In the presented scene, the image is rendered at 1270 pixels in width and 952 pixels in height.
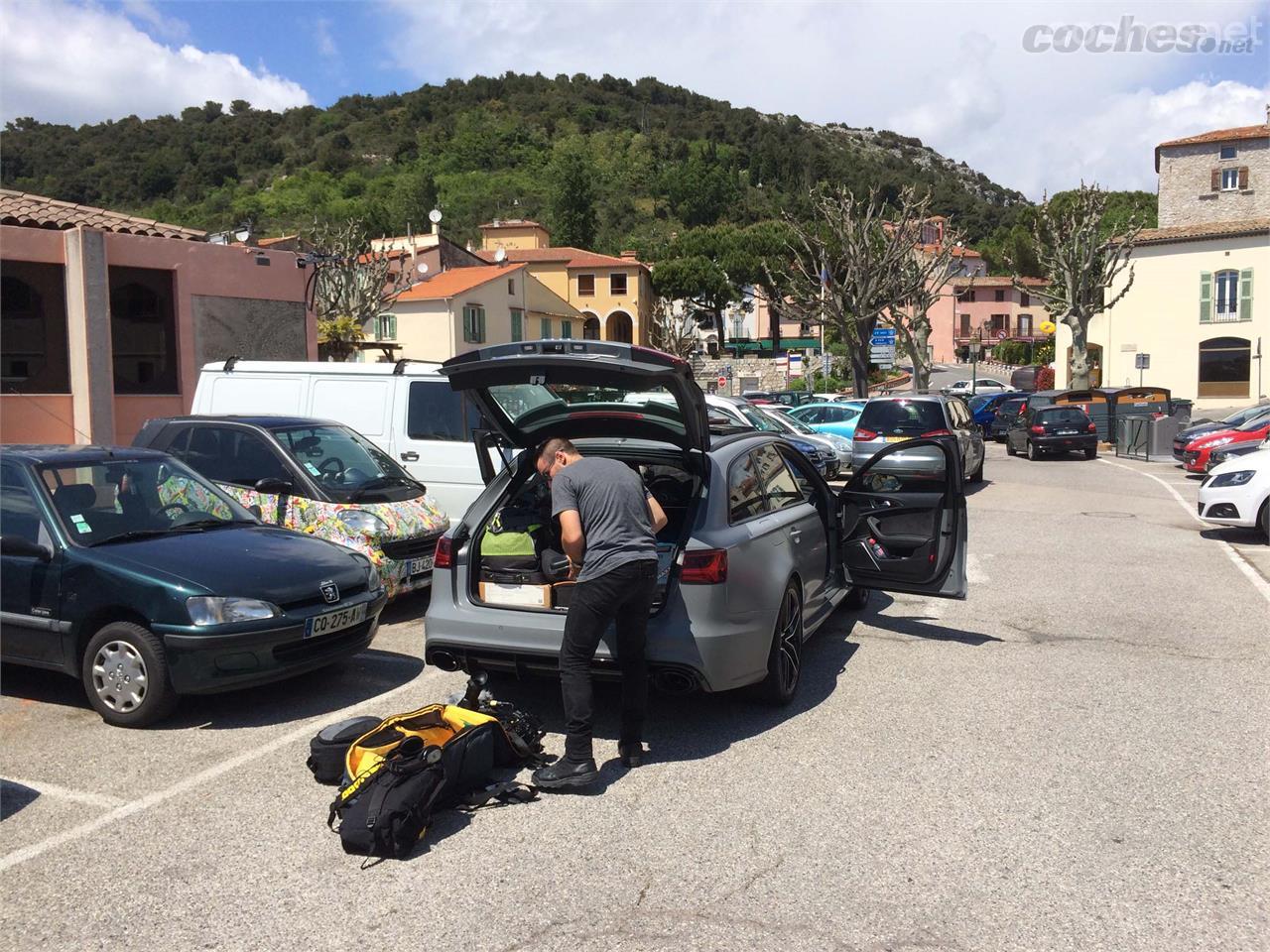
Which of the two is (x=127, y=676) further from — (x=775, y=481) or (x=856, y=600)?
(x=856, y=600)

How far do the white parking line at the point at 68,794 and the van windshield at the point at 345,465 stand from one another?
12.3 ft

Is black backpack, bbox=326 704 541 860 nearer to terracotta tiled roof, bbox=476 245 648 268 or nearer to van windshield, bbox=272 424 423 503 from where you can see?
van windshield, bbox=272 424 423 503

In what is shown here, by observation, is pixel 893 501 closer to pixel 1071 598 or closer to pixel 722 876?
pixel 1071 598

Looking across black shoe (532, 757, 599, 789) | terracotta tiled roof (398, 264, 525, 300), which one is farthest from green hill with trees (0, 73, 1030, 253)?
black shoe (532, 757, 599, 789)

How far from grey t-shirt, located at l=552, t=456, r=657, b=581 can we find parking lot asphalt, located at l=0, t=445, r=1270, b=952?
1093 mm

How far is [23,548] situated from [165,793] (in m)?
2.15

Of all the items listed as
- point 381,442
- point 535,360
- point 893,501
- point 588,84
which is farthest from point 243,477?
point 588,84

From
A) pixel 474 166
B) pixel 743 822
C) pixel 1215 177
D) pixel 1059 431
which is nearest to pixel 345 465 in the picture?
pixel 743 822

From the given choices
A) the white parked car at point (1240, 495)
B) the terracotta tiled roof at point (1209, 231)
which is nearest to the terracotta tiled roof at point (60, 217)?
the white parked car at point (1240, 495)

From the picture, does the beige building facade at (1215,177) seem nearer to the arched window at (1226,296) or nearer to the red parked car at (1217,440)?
the arched window at (1226,296)

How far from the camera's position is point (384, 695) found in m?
6.40

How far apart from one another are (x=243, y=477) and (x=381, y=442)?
7.23 ft

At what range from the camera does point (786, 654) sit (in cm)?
596

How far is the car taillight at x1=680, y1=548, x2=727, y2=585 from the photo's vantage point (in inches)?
208
